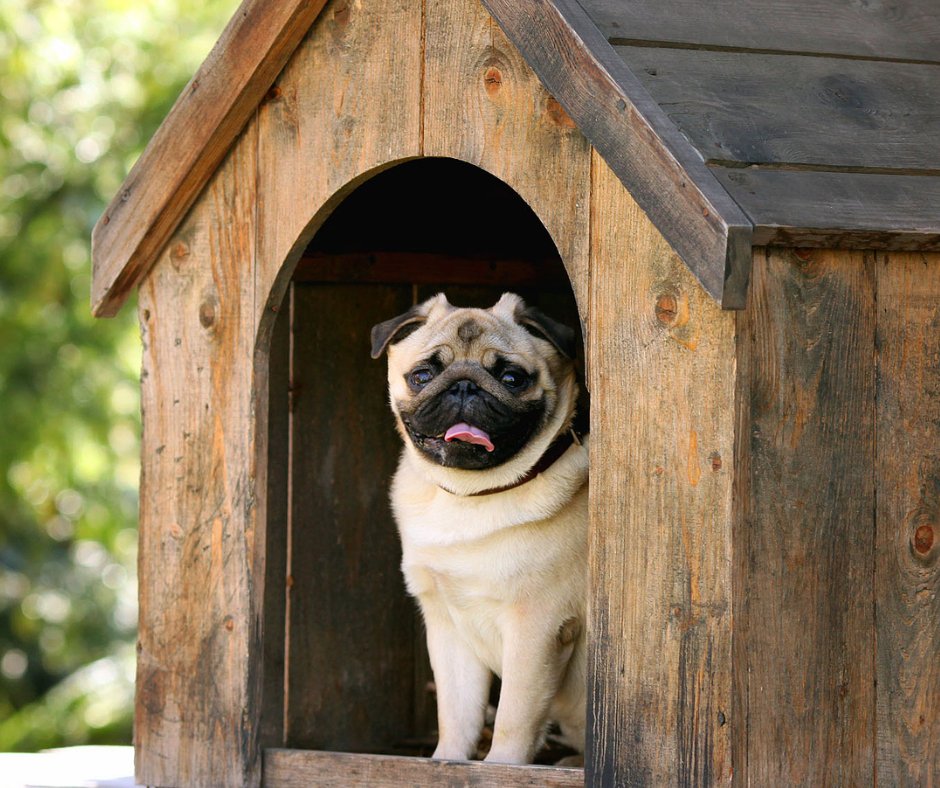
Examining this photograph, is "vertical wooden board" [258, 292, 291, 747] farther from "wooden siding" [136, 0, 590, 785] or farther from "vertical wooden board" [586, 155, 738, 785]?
"vertical wooden board" [586, 155, 738, 785]

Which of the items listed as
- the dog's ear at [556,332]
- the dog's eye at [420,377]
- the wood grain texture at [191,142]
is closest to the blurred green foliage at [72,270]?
the wood grain texture at [191,142]

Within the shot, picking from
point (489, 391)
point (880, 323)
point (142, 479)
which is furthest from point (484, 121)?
point (142, 479)

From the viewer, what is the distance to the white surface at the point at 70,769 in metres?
4.79

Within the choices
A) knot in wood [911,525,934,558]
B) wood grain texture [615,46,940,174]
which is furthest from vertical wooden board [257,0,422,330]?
knot in wood [911,525,934,558]

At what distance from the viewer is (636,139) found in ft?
11.1

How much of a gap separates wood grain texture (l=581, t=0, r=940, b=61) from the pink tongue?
1145mm

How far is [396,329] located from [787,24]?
1.41 m

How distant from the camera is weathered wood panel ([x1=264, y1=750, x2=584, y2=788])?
3703 mm

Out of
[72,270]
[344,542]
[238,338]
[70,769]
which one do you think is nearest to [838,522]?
[238,338]

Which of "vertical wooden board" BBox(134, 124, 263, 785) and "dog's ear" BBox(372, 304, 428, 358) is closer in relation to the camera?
"vertical wooden board" BBox(134, 124, 263, 785)

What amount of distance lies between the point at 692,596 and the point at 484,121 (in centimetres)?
126

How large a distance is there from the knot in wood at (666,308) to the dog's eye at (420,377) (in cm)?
114

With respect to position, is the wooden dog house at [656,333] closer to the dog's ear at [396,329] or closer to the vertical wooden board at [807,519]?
the vertical wooden board at [807,519]

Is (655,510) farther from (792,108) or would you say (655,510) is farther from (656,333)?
(792,108)
